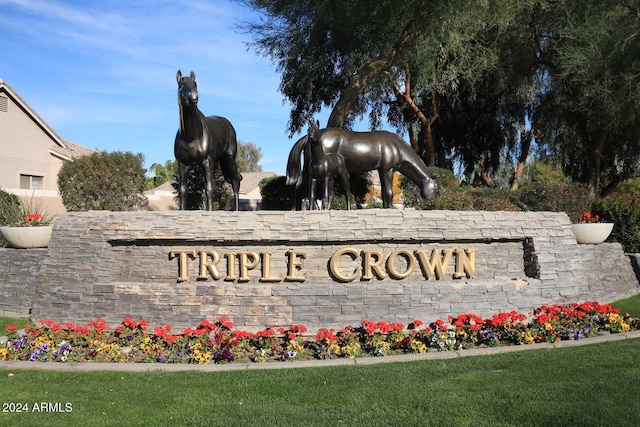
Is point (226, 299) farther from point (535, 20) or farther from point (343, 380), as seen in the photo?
point (535, 20)

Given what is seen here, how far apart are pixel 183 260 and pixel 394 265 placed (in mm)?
3109

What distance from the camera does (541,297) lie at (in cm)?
858

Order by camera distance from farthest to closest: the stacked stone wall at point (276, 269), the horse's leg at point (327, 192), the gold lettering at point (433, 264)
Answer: the horse's leg at point (327, 192), the gold lettering at point (433, 264), the stacked stone wall at point (276, 269)

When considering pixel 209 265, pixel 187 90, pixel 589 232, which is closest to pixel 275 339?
pixel 209 265

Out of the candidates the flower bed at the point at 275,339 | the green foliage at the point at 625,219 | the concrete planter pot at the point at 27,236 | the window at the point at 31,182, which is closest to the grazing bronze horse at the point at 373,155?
the flower bed at the point at 275,339

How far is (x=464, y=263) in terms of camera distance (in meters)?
8.41

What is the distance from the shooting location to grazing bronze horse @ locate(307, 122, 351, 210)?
9.34 m

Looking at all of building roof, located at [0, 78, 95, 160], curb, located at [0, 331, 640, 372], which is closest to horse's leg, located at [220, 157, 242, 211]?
curb, located at [0, 331, 640, 372]

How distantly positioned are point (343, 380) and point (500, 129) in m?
23.3

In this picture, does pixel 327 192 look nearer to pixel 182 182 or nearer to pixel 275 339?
pixel 182 182

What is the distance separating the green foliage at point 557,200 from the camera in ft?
44.7

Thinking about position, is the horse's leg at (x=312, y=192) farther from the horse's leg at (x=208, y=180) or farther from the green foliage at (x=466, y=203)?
the green foliage at (x=466, y=203)

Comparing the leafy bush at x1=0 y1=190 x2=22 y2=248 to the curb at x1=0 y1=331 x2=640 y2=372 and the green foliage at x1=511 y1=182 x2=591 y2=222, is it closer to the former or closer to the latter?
the curb at x1=0 y1=331 x2=640 y2=372

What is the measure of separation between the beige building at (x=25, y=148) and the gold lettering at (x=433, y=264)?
1934 centimetres
